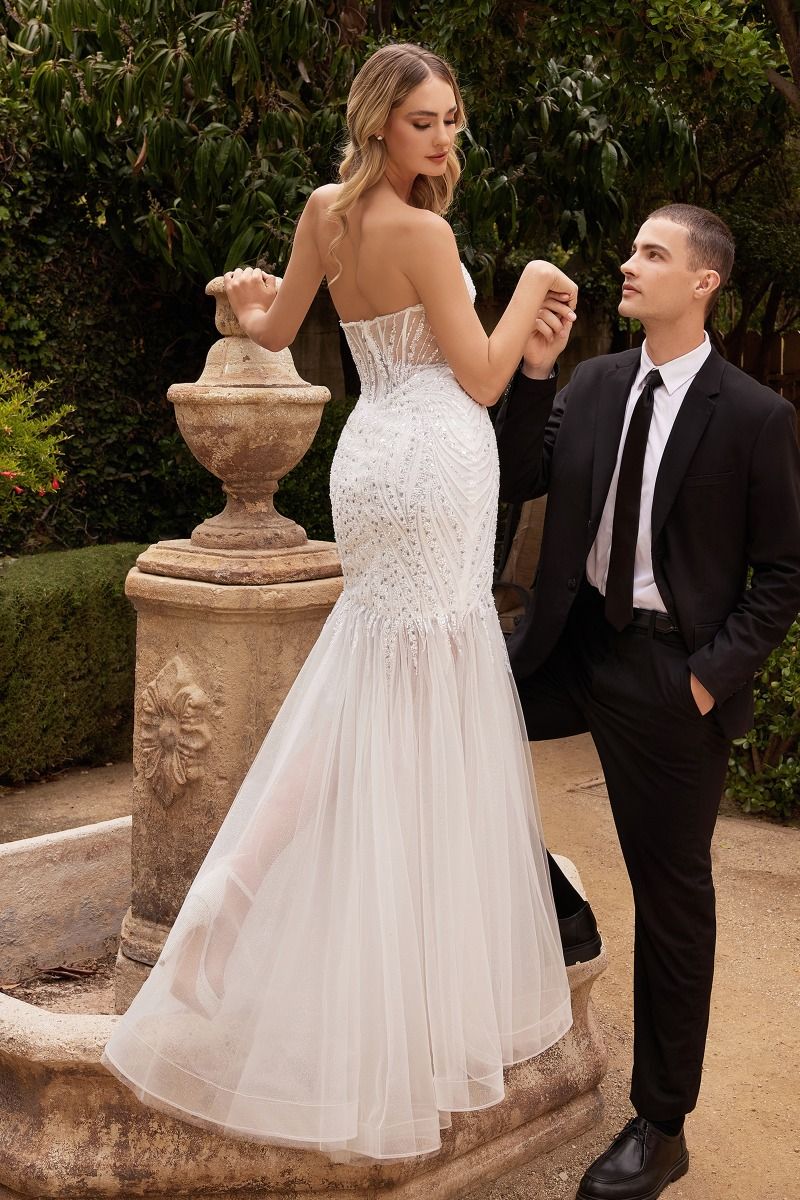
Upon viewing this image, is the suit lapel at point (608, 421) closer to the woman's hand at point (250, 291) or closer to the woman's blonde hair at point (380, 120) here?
the woman's blonde hair at point (380, 120)

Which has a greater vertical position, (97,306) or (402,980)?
(97,306)

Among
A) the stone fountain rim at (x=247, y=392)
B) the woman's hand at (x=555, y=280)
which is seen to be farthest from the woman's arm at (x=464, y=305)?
the stone fountain rim at (x=247, y=392)

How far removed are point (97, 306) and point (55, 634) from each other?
2477 mm

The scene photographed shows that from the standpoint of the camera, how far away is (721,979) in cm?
433

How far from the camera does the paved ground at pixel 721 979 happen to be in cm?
321

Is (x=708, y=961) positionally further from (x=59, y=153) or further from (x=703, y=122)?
(x=703, y=122)

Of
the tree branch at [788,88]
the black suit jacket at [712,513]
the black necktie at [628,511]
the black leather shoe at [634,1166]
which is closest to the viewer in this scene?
the black suit jacket at [712,513]

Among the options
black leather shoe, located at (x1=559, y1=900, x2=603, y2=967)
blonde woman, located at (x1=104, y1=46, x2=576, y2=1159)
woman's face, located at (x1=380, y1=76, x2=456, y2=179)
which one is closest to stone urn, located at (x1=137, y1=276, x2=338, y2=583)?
blonde woman, located at (x1=104, y1=46, x2=576, y2=1159)

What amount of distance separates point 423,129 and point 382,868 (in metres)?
1.46

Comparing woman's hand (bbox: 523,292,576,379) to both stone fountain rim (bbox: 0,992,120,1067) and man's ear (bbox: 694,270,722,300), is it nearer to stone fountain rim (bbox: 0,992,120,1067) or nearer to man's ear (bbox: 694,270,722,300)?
man's ear (bbox: 694,270,722,300)

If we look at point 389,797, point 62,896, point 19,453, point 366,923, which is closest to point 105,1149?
point 366,923

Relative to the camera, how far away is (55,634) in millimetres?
6523

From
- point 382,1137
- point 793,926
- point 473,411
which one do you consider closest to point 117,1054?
point 382,1137

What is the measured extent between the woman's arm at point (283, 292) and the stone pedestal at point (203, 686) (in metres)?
0.61
